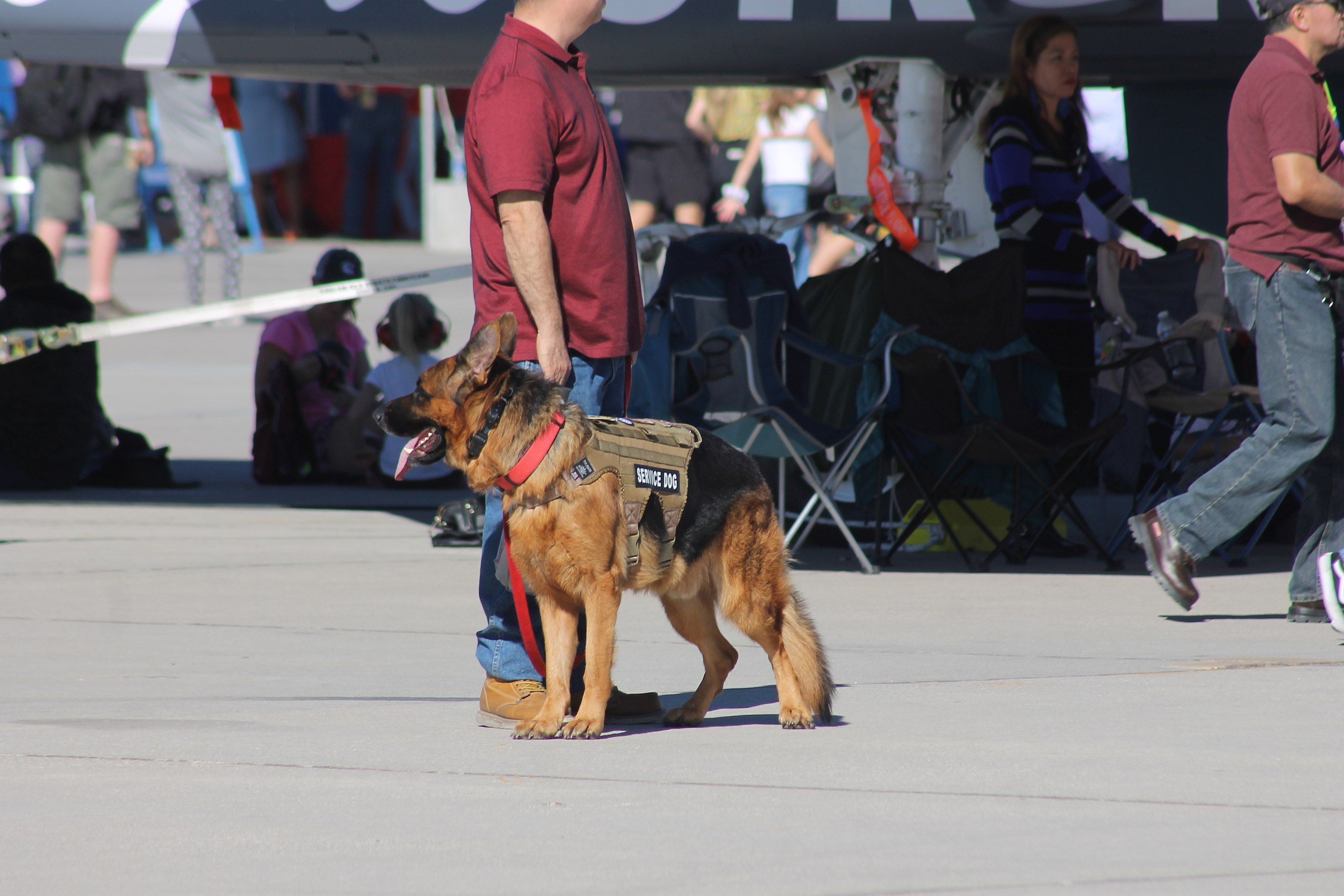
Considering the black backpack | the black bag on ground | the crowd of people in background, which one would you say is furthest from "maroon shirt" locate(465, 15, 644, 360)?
the black backpack

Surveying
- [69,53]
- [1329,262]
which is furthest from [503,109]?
[69,53]

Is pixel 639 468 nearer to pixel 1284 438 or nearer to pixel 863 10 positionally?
pixel 1284 438

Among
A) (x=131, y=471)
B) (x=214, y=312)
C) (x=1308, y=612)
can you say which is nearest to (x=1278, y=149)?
(x=1308, y=612)

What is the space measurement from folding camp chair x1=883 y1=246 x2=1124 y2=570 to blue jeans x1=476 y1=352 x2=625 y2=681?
2917 millimetres

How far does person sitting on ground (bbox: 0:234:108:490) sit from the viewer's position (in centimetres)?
970

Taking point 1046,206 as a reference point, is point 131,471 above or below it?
below

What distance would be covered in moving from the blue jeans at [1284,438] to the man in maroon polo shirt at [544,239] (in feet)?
7.77

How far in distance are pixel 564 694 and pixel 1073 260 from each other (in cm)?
418

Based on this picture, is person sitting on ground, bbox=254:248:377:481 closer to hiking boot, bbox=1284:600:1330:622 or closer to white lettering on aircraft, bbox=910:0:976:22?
white lettering on aircraft, bbox=910:0:976:22

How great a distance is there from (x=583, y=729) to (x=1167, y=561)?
2.54m

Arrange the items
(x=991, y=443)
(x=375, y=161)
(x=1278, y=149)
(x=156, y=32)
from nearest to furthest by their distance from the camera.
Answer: (x=1278, y=149)
(x=991, y=443)
(x=156, y=32)
(x=375, y=161)

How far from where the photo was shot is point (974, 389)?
8.04 metres

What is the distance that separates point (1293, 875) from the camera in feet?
11.5

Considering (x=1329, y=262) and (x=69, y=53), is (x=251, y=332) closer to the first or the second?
(x=69, y=53)
